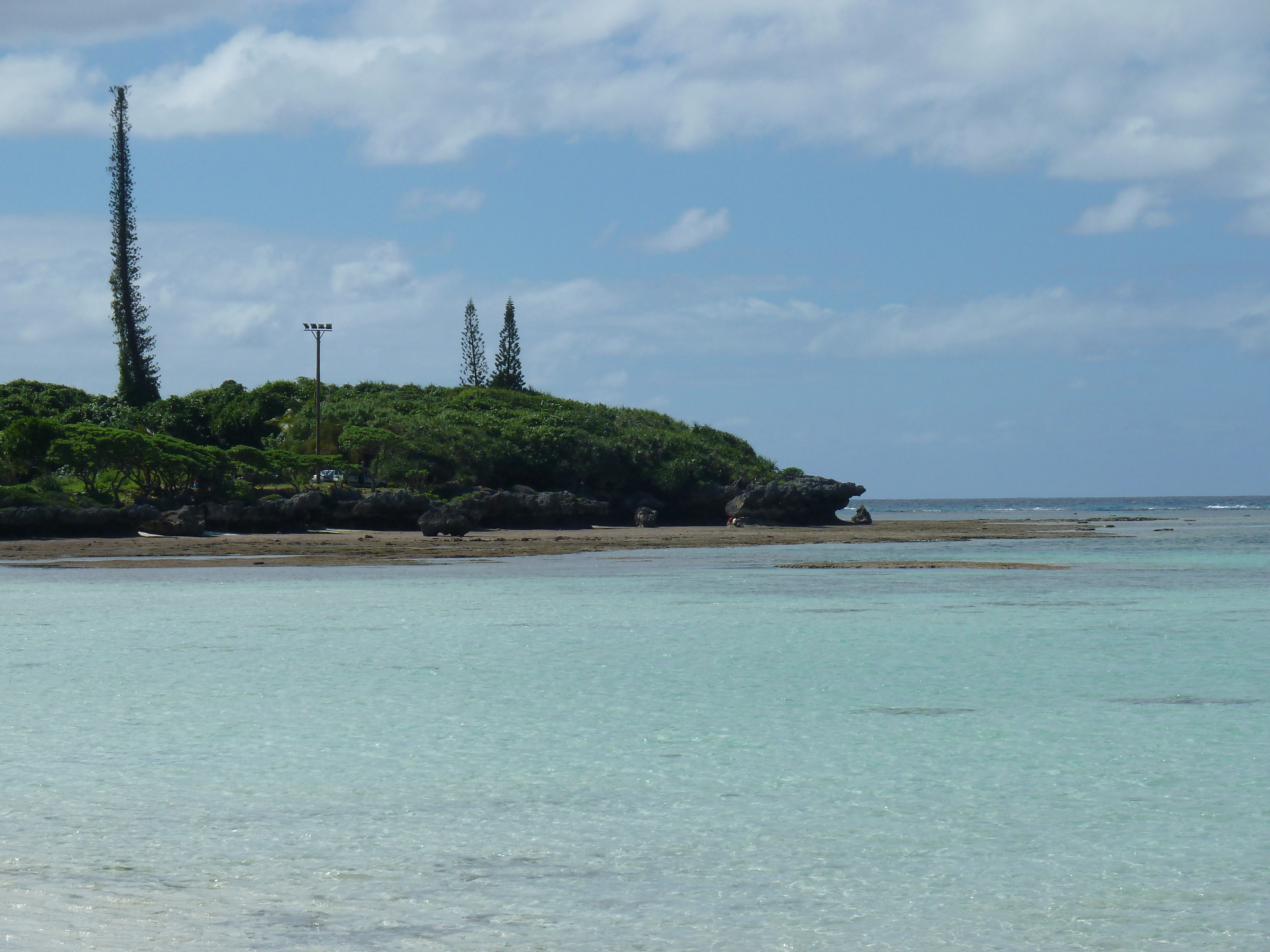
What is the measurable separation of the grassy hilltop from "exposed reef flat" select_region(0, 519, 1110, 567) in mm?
5226

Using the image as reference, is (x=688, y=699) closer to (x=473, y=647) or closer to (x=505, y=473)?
(x=473, y=647)

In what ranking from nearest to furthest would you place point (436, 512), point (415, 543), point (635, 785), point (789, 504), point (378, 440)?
point (635, 785) → point (415, 543) → point (436, 512) → point (378, 440) → point (789, 504)

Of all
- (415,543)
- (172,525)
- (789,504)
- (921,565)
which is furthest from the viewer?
(789,504)

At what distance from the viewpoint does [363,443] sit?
5331 centimetres

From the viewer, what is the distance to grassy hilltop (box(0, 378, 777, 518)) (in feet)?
140

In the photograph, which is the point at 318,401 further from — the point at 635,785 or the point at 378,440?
the point at 635,785

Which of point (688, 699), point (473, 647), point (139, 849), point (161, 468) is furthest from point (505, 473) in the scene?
point (139, 849)

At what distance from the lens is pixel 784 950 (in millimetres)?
4426

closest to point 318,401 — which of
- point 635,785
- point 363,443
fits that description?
point 363,443

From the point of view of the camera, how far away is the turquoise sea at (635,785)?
476cm

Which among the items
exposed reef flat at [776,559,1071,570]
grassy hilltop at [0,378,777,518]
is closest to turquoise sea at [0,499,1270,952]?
exposed reef flat at [776,559,1071,570]

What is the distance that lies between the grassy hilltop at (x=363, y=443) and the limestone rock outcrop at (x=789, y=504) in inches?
195

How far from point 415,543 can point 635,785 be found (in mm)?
30428

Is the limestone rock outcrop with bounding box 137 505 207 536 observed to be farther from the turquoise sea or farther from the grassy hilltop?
the turquoise sea
